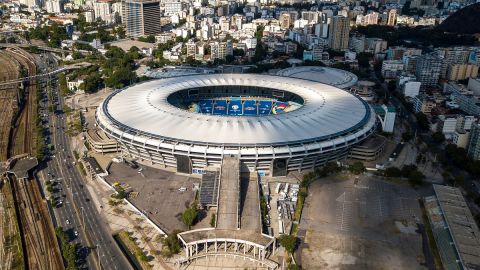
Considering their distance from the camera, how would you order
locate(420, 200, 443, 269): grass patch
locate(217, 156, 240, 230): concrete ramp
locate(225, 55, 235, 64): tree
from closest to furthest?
1. locate(420, 200, 443, 269): grass patch
2. locate(217, 156, 240, 230): concrete ramp
3. locate(225, 55, 235, 64): tree

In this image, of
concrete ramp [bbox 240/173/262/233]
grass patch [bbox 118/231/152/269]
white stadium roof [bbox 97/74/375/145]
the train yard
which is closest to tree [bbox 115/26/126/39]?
the train yard

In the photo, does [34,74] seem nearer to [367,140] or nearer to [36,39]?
[36,39]

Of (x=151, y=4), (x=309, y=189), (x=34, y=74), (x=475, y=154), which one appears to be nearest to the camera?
(x=309, y=189)

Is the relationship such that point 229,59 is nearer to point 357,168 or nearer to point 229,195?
point 357,168

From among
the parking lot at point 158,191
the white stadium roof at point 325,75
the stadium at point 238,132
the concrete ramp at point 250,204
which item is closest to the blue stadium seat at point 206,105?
the stadium at point 238,132

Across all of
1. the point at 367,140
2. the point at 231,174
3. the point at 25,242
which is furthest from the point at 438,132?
the point at 25,242

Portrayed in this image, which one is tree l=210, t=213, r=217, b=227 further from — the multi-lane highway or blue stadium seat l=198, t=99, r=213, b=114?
blue stadium seat l=198, t=99, r=213, b=114

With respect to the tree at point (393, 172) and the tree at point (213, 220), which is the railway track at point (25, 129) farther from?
the tree at point (393, 172)

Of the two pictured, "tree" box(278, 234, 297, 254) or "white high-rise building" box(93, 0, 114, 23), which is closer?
"tree" box(278, 234, 297, 254)
